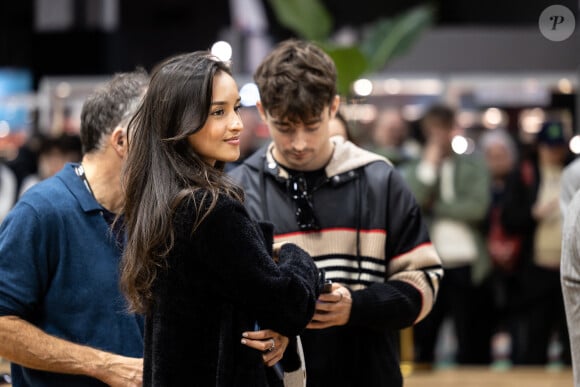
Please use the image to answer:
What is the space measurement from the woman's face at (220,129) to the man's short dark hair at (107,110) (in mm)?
504

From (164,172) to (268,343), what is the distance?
450 millimetres

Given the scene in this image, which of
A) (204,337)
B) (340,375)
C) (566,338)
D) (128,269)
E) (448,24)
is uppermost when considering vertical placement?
(448,24)

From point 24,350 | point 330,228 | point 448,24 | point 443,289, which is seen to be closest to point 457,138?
point 443,289

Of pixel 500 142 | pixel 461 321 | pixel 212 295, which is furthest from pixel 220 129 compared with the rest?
pixel 500 142

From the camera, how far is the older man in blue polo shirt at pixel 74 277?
8.32 feet

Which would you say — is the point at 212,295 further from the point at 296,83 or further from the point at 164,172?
the point at 296,83

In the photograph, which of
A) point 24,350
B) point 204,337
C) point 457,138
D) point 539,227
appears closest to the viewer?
point 204,337

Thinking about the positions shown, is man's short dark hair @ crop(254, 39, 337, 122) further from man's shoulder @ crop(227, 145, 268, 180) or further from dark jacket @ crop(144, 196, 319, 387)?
dark jacket @ crop(144, 196, 319, 387)

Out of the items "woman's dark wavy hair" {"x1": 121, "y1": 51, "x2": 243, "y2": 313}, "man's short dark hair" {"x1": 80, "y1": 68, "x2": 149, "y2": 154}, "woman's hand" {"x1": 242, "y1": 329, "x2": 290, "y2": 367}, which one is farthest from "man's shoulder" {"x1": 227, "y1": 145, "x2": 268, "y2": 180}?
"woman's hand" {"x1": 242, "y1": 329, "x2": 290, "y2": 367}

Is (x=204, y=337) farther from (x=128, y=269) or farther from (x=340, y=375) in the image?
(x=340, y=375)

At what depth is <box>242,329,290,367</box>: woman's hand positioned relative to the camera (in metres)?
2.24

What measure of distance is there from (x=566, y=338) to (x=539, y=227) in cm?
83

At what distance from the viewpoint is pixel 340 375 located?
2.77 meters

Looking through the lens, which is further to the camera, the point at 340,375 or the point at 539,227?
the point at 539,227
